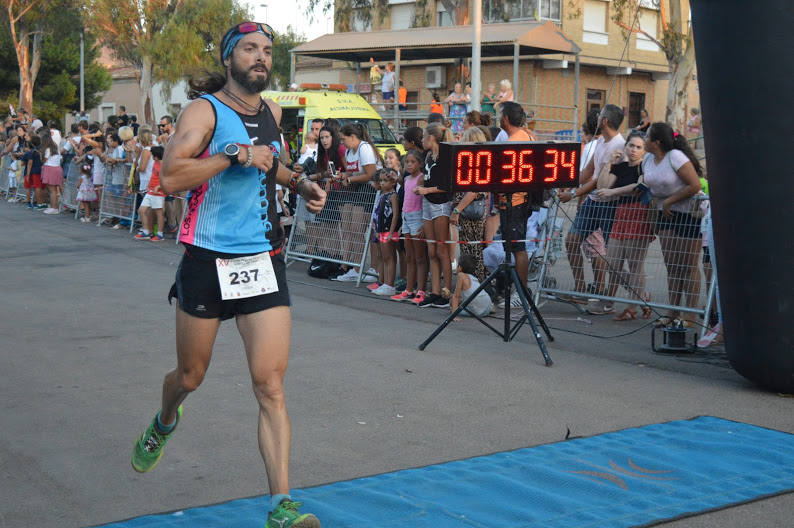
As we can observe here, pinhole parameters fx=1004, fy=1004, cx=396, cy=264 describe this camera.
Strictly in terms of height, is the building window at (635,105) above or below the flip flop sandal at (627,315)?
above

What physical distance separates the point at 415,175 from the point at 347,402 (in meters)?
4.80

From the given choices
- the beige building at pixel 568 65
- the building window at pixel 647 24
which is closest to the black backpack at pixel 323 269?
the beige building at pixel 568 65

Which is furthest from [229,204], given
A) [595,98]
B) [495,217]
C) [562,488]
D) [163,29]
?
[163,29]

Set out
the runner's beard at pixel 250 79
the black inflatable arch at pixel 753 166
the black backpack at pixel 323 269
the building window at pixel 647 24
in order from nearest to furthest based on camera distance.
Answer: the runner's beard at pixel 250 79, the black inflatable arch at pixel 753 166, the black backpack at pixel 323 269, the building window at pixel 647 24

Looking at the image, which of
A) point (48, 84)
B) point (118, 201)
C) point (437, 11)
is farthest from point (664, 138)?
point (48, 84)

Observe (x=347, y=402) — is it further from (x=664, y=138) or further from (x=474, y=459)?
(x=664, y=138)

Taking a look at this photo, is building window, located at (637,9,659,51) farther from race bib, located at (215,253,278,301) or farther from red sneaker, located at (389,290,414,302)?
race bib, located at (215,253,278,301)

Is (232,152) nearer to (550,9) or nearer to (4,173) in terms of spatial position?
(4,173)

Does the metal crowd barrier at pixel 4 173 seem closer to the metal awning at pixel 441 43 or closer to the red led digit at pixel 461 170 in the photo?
the metal awning at pixel 441 43

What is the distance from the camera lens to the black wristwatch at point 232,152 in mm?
4180

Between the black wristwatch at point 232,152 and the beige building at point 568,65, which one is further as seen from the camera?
the beige building at point 568,65

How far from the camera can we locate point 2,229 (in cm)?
1934

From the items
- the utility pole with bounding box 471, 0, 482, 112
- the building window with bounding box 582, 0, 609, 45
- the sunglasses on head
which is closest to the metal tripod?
the sunglasses on head

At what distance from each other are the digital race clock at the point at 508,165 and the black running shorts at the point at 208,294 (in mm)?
3813
